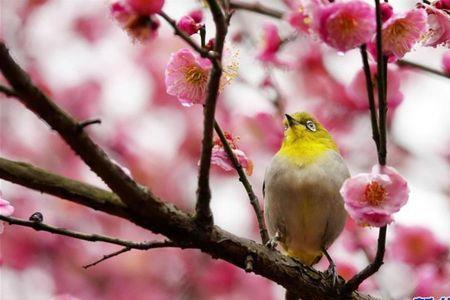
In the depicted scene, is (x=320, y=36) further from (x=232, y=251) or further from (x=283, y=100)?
(x=283, y=100)

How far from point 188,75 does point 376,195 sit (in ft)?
2.48

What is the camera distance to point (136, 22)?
188 centimetres

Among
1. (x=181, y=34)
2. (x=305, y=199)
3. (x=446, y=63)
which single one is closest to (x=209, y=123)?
(x=181, y=34)

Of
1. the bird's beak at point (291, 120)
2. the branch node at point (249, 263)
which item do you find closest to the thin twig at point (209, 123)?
the branch node at point (249, 263)

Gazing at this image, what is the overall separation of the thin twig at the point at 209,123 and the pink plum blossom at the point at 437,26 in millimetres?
856

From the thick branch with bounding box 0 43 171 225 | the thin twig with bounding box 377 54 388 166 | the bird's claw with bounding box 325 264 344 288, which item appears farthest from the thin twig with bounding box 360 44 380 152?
the bird's claw with bounding box 325 264 344 288

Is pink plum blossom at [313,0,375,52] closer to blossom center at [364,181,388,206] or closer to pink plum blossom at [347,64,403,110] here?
blossom center at [364,181,388,206]

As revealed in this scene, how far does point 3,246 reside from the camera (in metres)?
5.75

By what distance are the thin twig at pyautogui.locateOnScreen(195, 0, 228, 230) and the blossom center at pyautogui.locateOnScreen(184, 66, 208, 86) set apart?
1.46 feet

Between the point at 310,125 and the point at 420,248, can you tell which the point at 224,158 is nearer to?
the point at 310,125

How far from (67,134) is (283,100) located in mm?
3173

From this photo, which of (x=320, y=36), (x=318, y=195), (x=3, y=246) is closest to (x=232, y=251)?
(x=320, y=36)

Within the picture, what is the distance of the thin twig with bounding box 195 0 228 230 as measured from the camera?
5.89 ft

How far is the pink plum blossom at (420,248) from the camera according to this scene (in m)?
4.68
